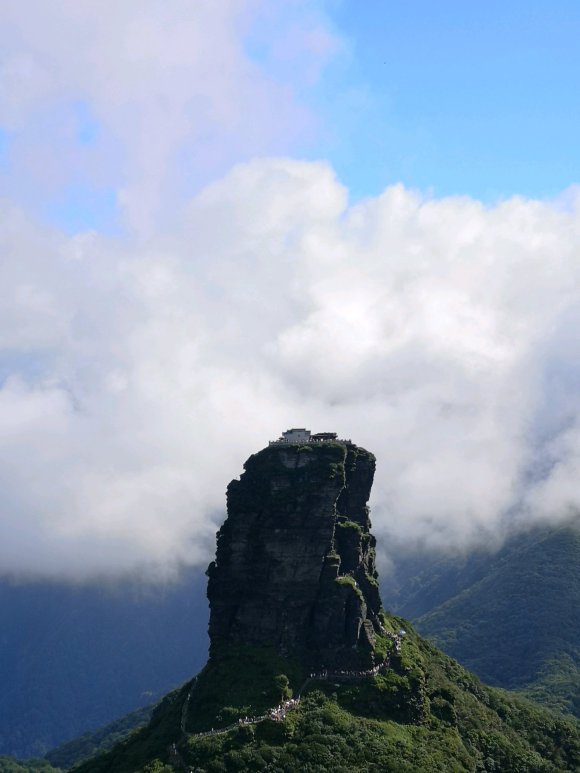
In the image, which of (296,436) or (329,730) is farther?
(296,436)

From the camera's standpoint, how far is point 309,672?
131 meters

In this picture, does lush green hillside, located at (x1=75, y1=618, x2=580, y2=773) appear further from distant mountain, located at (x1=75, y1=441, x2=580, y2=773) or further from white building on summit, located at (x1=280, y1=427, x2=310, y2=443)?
white building on summit, located at (x1=280, y1=427, x2=310, y2=443)

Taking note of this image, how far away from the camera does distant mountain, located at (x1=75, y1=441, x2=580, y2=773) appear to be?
116750 mm

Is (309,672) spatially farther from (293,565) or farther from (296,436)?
(296,436)

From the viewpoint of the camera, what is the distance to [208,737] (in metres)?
119

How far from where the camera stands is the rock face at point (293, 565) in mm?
133750

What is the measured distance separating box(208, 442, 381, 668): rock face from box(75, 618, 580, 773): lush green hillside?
4.74m

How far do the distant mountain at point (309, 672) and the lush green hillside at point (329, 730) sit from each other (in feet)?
0.66

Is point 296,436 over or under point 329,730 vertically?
over

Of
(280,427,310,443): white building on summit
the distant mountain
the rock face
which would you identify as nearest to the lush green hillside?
the distant mountain

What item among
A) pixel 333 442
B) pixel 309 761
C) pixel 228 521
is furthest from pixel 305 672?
pixel 333 442

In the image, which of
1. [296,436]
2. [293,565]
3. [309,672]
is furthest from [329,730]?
[296,436]

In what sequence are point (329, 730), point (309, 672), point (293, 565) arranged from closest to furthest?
point (329, 730)
point (309, 672)
point (293, 565)

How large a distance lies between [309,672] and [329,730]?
43.9ft
